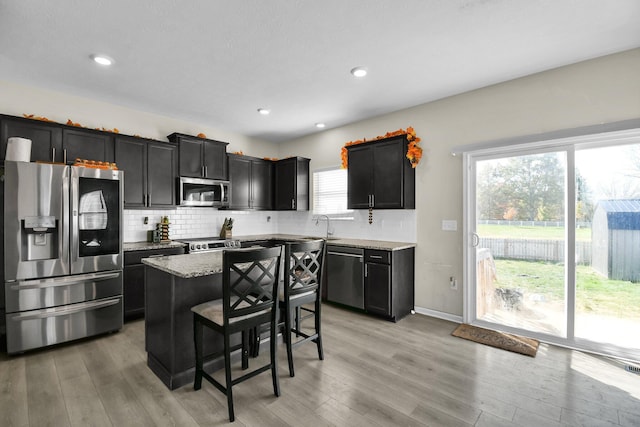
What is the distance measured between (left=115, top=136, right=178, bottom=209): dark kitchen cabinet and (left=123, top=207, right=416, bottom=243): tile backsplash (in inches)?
15.0

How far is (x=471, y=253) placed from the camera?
362 cm

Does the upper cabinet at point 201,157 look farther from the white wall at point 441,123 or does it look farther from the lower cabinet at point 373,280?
the lower cabinet at point 373,280

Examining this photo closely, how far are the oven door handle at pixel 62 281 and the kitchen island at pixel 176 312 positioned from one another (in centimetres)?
107

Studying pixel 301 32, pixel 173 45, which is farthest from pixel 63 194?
pixel 301 32

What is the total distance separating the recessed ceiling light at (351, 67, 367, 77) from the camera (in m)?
3.08

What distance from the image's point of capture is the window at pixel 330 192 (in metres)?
5.10

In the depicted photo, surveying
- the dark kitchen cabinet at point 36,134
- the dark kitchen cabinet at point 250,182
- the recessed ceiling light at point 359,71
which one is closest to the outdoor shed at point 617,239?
the recessed ceiling light at point 359,71

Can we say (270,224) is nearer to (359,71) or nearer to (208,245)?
(208,245)

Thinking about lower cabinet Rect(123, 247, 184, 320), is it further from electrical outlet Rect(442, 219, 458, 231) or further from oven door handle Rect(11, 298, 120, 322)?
electrical outlet Rect(442, 219, 458, 231)

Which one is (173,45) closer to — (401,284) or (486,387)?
(401,284)

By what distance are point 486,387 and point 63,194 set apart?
13.7ft

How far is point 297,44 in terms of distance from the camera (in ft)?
8.70

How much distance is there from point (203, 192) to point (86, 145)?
5.05 ft

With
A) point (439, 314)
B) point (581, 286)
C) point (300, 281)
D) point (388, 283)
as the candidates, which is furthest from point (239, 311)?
point (581, 286)
